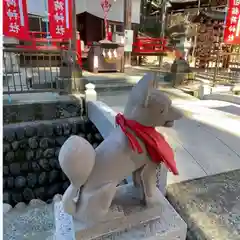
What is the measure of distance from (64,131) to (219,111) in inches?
101

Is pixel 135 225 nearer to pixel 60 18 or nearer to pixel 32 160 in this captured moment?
pixel 32 160

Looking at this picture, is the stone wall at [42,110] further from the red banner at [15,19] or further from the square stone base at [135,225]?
the square stone base at [135,225]

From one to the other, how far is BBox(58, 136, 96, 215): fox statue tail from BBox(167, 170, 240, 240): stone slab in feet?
2.99

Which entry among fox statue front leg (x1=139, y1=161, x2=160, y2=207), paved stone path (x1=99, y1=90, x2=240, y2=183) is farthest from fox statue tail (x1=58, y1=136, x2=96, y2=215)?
paved stone path (x1=99, y1=90, x2=240, y2=183)

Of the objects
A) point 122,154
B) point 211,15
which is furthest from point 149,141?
point 211,15

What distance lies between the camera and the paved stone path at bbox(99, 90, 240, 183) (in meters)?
2.17

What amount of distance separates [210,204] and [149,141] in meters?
0.94

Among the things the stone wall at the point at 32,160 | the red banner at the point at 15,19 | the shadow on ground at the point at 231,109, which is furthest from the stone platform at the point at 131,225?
the red banner at the point at 15,19

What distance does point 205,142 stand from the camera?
2.62 metres

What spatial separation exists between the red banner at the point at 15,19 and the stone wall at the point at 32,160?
2.11 meters

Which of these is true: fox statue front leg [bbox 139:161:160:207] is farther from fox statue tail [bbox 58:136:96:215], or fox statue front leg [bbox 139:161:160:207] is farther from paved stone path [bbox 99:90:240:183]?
paved stone path [bbox 99:90:240:183]

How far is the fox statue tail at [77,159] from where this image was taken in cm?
100

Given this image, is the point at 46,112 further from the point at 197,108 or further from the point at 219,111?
the point at 219,111

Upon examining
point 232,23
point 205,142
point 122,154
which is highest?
point 232,23
